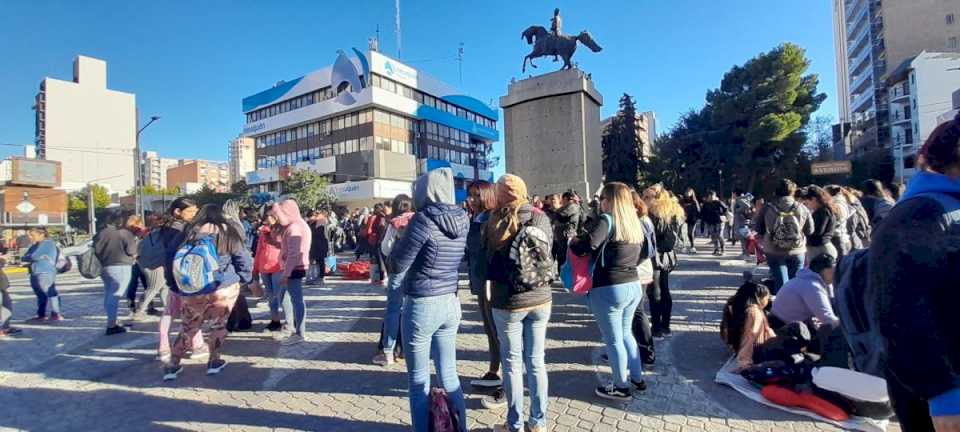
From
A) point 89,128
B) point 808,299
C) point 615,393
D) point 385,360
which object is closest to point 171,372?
point 385,360

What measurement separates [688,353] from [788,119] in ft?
100

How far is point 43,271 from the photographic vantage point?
23.2ft

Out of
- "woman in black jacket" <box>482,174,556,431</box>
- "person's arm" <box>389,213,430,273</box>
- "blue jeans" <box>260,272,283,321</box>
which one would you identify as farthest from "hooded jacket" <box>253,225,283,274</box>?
"woman in black jacket" <box>482,174,556,431</box>

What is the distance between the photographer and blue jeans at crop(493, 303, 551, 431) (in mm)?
2939

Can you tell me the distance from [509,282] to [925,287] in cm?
193

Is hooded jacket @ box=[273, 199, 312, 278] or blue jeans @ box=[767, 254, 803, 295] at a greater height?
hooded jacket @ box=[273, 199, 312, 278]

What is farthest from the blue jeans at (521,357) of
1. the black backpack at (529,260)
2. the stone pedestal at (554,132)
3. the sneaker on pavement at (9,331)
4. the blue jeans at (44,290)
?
the stone pedestal at (554,132)

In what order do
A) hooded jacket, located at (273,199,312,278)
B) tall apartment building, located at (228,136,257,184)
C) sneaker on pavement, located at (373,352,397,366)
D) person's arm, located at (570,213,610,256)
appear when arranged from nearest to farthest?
1. person's arm, located at (570,213,610,256)
2. sneaker on pavement, located at (373,352,397,366)
3. hooded jacket, located at (273,199,312,278)
4. tall apartment building, located at (228,136,257,184)

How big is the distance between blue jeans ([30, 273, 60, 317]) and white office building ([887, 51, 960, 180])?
53106 millimetres

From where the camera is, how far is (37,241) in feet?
24.0

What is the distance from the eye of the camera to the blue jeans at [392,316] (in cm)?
460

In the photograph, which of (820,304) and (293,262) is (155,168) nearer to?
(293,262)

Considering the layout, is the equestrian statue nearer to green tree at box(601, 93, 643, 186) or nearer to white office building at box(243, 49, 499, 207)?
green tree at box(601, 93, 643, 186)

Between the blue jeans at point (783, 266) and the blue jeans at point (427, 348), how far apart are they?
4.64 meters
